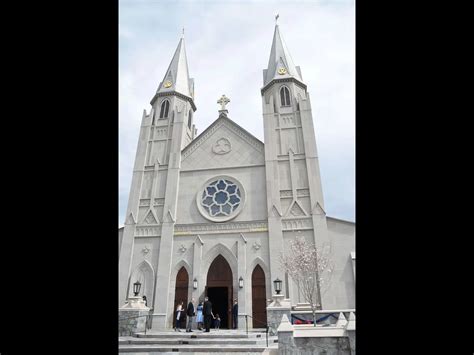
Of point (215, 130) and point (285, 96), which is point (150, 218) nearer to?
point (215, 130)

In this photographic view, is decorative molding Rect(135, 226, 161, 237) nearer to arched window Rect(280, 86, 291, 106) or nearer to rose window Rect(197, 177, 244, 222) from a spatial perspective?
rose window Rect(197, 177, 244, 222)

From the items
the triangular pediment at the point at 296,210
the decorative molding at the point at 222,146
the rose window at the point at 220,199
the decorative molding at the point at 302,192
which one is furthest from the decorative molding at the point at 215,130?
the triangular pediment at the point at 296,210

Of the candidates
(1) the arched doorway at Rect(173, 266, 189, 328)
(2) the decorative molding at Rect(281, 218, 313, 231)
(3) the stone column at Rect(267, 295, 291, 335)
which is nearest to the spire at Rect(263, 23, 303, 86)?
(2) the decorative molding at Rect(281, 218, 313, 231)

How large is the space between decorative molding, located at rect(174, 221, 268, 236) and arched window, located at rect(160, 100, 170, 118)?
1045cm

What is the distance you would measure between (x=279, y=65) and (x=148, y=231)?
17.4 meters

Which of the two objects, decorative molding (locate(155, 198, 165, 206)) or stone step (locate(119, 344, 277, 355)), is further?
decorative molding (locate(155, 198, 165, 206))

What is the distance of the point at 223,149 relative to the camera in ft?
78.7

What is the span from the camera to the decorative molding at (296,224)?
20.2m

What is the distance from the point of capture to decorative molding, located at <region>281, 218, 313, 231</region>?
794 inches

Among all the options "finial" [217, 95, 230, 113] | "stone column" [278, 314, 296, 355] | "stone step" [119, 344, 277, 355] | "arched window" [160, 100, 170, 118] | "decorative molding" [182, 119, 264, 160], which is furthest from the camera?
"arched window" [160, 100, 170, 118]

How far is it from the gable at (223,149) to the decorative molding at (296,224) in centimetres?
488

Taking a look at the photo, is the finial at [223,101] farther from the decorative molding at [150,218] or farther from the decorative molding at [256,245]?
the decorative molding at [256,245]

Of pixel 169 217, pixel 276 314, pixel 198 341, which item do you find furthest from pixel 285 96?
pixel 198 341
